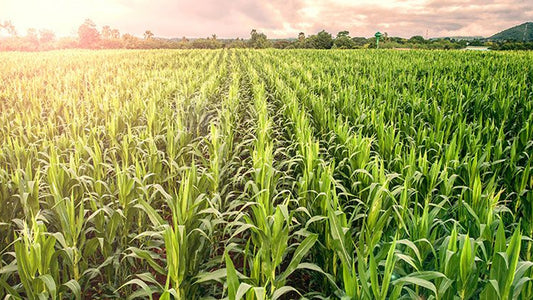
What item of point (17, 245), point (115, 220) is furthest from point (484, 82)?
point (17, 245)

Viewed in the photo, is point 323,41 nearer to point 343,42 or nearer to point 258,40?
point 343,42

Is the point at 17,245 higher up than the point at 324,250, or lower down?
higher up

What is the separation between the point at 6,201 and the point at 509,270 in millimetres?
3615

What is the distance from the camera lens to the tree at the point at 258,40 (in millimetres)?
59719

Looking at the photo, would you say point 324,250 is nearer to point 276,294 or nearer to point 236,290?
point 276,294

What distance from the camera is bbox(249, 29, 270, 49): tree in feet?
196

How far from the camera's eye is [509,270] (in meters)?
1.47

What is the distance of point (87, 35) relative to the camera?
253 feet

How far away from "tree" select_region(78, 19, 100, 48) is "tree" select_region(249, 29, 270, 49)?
3166 centimetres

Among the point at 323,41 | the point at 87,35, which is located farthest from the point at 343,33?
the point at 87,35

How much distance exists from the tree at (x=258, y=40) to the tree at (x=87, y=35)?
3166 cm

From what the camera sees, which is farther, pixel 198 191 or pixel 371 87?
A: pixel 371 87

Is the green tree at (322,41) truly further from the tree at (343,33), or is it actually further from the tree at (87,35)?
the tree at (87,35)

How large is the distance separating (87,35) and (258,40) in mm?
41502
